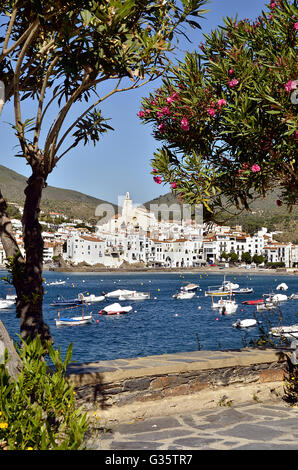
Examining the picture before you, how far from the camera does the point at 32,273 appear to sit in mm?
6578

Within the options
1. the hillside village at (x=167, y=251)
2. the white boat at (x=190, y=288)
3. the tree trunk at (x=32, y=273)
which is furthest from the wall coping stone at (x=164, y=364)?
the hillside village at (x=167, y=251)

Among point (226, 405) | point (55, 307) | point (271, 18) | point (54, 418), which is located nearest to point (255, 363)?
point (226, 405)

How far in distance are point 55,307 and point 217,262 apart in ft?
425

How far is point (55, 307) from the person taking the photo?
250 feet

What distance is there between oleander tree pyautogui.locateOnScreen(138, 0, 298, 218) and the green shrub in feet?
10.3

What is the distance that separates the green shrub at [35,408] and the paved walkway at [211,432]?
526mm

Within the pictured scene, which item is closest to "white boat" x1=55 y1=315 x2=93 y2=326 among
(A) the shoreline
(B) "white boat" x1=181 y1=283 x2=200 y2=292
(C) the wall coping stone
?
(B) "white boat" x1=181 y1=283 x2=200 y2=292

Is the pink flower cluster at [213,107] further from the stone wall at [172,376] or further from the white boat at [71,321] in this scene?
the white boat at [71,321]

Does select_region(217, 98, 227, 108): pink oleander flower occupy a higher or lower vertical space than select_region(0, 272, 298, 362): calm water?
higher

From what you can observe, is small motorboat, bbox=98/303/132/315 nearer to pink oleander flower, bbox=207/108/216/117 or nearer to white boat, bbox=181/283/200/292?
white boat, bbox=181/283/200/292

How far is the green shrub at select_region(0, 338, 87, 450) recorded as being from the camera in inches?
165

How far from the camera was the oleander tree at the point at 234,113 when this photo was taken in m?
6.11

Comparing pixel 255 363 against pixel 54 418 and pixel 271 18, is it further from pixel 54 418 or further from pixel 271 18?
pixel 271 18
